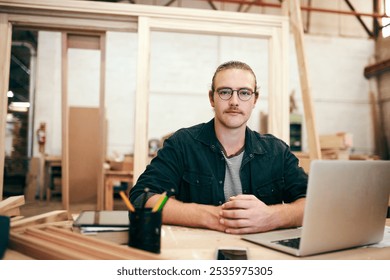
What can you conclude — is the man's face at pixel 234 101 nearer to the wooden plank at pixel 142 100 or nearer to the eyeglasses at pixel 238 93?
the eyeglasses at pixel 238 93

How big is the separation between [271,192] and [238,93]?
48cm

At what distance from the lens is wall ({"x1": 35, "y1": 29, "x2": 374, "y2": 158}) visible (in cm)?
657

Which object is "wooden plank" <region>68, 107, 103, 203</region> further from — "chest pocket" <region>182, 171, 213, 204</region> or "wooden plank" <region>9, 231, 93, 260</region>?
"wooden plank" <region>9, 231, 93, 260</region>

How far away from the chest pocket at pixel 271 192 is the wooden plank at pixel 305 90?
43.6 inches

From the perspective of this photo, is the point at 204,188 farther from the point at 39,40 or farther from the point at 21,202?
the point at 39,40

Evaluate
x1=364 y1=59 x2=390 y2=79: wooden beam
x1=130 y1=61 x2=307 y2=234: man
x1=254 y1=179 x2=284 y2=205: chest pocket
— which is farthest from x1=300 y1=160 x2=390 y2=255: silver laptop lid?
x1=364 y1=59 x2=390 y2=79: wooden beam

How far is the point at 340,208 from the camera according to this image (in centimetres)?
82

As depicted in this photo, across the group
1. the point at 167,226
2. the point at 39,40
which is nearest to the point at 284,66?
the point at 167,226

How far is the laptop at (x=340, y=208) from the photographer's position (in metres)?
0.78

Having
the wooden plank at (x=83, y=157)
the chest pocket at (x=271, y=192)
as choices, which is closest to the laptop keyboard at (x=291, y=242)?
the chest pocket at (x=271, y=192)

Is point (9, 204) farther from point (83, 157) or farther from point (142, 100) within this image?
point (83, 157)

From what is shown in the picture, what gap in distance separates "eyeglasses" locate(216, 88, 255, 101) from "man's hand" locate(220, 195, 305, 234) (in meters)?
0.55

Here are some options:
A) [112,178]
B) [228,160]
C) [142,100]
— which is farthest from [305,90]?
[112,178]
